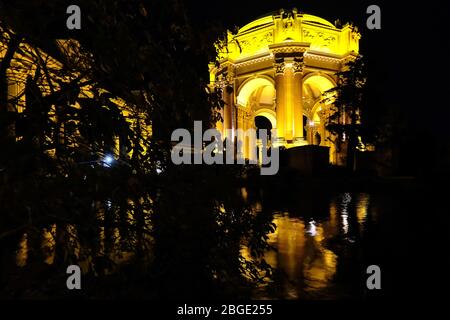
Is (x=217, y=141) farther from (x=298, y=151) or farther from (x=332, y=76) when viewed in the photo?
(x=332, y=76)

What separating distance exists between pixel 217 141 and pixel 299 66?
106 feet

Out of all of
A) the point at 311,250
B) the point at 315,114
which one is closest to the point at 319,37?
the point at 315,114

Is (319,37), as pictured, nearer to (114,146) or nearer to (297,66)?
(297,66)

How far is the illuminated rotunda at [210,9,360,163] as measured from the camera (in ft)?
112

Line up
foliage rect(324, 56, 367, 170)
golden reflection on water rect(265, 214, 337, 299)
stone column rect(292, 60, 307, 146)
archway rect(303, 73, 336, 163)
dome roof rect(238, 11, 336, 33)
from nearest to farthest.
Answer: golden reflection on water rect(265, 214, 337, 299)
foliage rect(324, 56, 367, 170)
stone column rect(292, 60, 307, 146)
dome roof rect(238, 11, 336, 33)
archway rect(303, 73, 336, 163)

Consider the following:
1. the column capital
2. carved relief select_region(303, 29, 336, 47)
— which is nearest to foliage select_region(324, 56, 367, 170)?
the column capital

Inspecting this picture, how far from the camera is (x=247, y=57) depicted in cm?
3853

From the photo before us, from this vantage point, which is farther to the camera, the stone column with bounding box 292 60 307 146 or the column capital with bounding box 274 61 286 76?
the column capital with bounding box 274 61 286 76

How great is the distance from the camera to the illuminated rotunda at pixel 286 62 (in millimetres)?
34156

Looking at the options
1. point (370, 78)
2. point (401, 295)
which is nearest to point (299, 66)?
point (370, 78)

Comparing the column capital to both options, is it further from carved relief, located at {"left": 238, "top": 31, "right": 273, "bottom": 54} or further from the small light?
the small light

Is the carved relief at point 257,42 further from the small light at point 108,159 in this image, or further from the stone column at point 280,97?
the small light at point 108,159

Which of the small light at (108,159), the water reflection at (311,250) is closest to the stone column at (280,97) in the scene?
the water reflection at (311,250)
